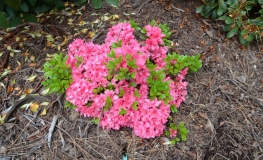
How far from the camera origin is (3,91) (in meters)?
2.20

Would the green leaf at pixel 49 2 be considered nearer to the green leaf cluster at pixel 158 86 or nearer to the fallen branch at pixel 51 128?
the fallen branch at pixel 51 128

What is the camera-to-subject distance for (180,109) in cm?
214

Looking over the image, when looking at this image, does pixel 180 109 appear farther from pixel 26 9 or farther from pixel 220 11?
pixel 26 9

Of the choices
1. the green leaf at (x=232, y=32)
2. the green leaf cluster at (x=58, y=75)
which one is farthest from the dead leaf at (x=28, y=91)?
the green leaf at (x=232, y=32)

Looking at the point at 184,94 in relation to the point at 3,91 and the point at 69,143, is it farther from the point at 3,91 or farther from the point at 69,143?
the point at 3,91

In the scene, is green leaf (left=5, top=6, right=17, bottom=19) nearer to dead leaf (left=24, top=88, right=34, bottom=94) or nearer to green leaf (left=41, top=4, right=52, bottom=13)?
green leaf (left=41, top=4, right=52, bottom=13)

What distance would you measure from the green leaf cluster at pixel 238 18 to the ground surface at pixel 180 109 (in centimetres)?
11

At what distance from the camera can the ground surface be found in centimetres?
195

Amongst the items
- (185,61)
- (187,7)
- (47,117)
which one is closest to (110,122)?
(47,117)

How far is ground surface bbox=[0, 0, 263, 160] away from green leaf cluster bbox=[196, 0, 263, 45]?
4.4 inches

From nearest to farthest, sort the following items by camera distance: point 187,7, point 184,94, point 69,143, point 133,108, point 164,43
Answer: point 133,108 → point 69,143 → point 184,94 → point 164,43 → point 187,7

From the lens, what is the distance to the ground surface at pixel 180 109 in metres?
1.95

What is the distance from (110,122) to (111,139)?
0.48ft

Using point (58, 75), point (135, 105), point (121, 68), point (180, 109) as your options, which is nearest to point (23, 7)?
point (58, 75)
